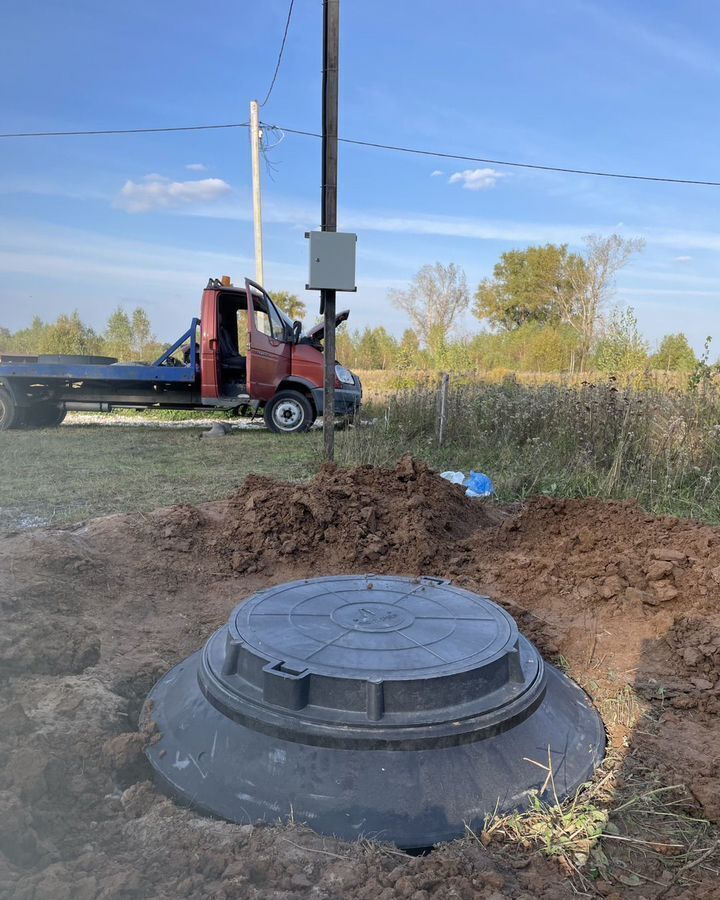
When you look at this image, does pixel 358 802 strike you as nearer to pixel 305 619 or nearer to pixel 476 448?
pixel 305 619

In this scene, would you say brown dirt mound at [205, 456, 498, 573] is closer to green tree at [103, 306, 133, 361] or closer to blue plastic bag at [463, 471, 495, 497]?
blue plastic bag at [463, 471, 495, 497]

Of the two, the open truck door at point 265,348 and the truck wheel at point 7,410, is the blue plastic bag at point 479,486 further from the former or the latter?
the truck wheel at point 7,410

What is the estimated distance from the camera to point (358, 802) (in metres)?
Result: 1.67

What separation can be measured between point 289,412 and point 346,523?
650 cm

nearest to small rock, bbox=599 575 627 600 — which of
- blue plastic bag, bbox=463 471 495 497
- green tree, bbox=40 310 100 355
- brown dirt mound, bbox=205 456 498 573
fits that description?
brown dirt mound, bbox=205 456 498 573

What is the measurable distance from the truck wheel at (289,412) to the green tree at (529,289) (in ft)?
110

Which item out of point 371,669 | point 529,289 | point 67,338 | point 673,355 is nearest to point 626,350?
point 673,355

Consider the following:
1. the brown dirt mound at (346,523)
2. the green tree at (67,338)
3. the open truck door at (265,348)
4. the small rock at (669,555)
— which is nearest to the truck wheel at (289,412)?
the open truck door at (265,348)

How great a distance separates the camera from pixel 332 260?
596 centimetres

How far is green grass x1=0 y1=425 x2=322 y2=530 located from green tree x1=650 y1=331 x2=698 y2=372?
5.45 meters

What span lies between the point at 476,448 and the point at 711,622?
4876 mm

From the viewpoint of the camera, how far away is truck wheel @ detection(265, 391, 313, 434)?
10320 millimetres

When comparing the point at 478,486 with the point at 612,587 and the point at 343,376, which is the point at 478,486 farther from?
the point at 343,376

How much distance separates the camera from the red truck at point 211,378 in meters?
10.1
